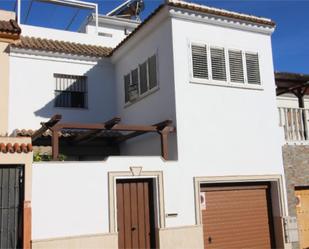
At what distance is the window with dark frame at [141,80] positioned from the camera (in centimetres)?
1348

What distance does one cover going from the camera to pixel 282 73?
50.7 feet

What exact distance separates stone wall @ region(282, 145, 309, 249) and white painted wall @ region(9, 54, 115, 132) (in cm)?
676

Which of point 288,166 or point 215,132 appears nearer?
point 215,132

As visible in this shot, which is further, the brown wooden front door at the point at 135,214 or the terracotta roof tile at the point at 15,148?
the brown wooden front door at the point at 135,214

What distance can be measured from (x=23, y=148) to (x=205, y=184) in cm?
543

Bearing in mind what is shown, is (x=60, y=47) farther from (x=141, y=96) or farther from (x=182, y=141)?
(x=182, y=141)

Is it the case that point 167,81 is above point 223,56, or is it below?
below

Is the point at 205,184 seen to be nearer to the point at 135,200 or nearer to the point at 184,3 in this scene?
the point at 135,200

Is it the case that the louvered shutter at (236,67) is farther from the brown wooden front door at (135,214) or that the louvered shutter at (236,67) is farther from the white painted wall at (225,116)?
the brown wooden front door at (135,214)

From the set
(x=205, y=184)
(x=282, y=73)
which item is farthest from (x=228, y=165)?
(x=282, y=73)

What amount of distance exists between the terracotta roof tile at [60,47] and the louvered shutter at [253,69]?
577 cm

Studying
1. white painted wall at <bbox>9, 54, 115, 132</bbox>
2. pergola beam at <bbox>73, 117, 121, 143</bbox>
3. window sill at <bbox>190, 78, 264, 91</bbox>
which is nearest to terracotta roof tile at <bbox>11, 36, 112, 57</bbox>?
white painted wall at <bbox>9, 54, 115, 132</bbox>

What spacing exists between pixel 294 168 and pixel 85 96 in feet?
26.8

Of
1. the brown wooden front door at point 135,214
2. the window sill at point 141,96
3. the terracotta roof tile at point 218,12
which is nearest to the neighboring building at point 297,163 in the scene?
the terracotta roof tile at point 218,12
